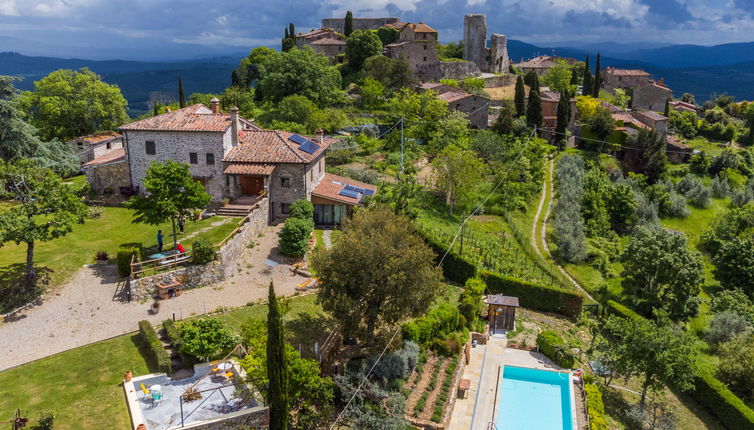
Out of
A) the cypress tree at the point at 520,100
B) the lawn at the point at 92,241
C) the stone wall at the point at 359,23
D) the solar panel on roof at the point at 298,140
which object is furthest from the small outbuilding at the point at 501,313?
the stone wall at the point at 359,23

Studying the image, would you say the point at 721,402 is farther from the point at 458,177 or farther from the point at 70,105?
the point at 70,105

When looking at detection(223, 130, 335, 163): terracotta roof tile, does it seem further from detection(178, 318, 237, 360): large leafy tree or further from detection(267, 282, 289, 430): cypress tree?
detection(267, 282, 289, 430): cypress tree

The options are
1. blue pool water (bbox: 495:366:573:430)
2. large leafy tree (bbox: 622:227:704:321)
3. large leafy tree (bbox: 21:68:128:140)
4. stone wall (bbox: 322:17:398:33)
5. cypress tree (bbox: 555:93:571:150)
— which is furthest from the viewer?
stone wall (bbox: 322:17:398:33)

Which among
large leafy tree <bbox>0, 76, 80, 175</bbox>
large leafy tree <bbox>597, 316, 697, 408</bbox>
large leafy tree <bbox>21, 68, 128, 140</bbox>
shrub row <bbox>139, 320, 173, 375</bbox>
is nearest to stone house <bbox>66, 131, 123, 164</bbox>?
large leafy tree <bbox>0, 76, 80, 175</bbox>

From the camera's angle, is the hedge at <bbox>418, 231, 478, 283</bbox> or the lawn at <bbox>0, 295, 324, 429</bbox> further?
the hedge at <bbox>418, 231, 478, 283</bbox>

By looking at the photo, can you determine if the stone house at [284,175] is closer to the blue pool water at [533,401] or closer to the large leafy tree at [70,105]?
the blue pool water at [533,401]

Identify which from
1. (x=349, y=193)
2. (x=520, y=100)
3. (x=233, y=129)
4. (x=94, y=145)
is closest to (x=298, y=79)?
(x=94, y=145)

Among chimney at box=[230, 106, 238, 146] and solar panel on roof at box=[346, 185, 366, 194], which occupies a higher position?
chimney at box=[230, 106, 238, 146]

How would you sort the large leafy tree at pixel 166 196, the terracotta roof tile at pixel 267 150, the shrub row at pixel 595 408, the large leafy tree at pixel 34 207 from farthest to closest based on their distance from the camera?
the terracotta roof tile at pixel 267 150 < the large leafy tree at pixel 166 196 < the large leafy tree at pixel 34 207 < the shrub row at pixel 595 408
